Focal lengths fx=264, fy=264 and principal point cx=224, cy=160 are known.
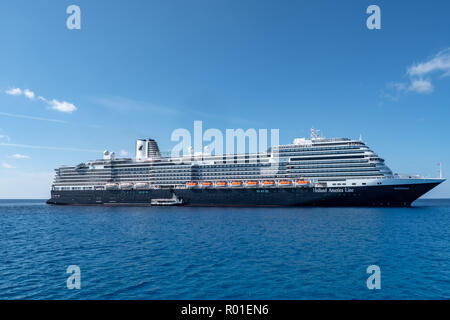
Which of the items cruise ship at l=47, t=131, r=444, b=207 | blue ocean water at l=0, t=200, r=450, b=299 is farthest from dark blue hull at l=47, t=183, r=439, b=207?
blue ocean water at l=0, t=200, r=450, b=299

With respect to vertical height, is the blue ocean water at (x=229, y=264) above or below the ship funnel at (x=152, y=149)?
below

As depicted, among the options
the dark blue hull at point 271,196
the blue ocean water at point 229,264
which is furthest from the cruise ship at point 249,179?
the blue ocean water at point 229,264

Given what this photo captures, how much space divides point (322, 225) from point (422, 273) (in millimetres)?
20884

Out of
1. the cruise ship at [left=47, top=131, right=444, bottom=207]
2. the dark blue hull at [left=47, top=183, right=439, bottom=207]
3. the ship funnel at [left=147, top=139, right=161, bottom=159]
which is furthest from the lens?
the ship funnel at [left=147, top=139, right=161, bottom=159]

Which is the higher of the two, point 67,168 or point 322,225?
point 67,168

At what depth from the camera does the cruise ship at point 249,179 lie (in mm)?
71500

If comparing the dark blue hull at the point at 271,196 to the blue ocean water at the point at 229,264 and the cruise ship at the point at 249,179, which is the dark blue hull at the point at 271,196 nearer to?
the cruise ship at the point at 249,179

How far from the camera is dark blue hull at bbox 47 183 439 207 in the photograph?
70.1m

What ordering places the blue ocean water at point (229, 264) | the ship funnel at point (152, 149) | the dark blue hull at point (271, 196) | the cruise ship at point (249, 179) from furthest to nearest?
the ship funnel at point (152, 149), the cruise ship at point (249, 179), the dark blue hull at point (271, 196), the blue ocean water at point (229, 264)

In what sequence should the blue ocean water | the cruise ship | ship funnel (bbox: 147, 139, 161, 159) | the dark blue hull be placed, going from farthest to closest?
ship funnel (bbox: 147, 139, 161, 159) < the cruise ship < the dark blue hull < the blue ocean water

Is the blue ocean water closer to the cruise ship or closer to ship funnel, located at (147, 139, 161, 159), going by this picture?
the cruise ship

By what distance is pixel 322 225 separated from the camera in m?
40.9
